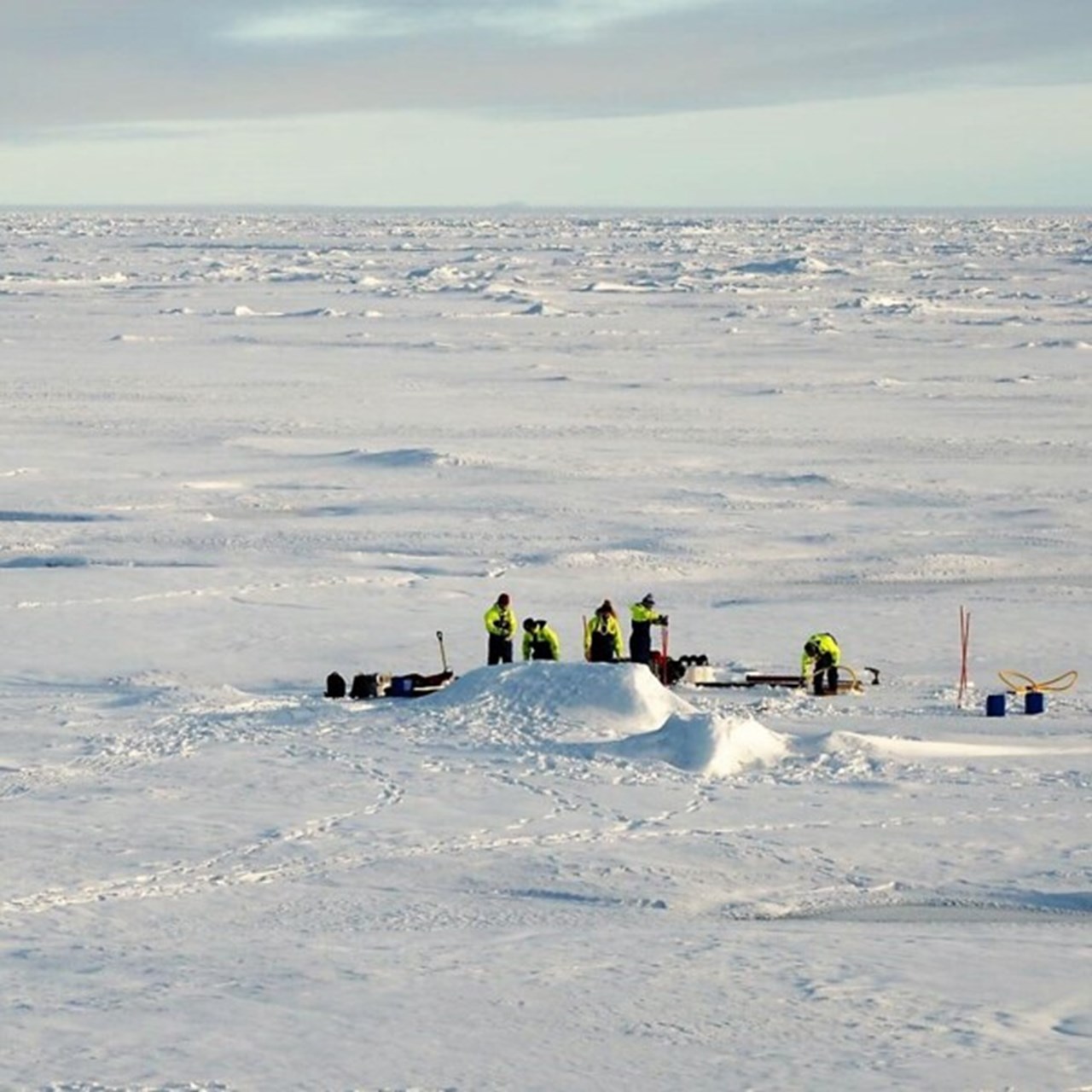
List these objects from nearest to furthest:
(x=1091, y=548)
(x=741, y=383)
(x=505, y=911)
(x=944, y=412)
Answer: (x=505, y=911) → (x=1091, y=548) → (x=944, y=412) → (x=741, y=383)

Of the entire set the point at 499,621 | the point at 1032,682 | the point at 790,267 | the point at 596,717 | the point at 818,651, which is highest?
the point at 499,621

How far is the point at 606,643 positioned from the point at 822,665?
6.21ft

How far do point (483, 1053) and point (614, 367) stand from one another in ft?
131

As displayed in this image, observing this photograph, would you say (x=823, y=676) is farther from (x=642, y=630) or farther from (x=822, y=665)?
(x=642, y=630)

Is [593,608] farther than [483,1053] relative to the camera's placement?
Yes

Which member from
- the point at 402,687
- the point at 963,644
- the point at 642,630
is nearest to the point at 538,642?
the point at 642,630

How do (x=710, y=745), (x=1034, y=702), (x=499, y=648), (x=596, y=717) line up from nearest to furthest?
(x=710, y=745) → (x=596, y=717) → (x=1034, y=702) → (x=499, y=648)

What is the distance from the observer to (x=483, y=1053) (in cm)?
1012

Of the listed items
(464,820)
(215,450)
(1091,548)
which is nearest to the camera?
(464,820)

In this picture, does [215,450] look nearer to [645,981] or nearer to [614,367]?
[614,367]

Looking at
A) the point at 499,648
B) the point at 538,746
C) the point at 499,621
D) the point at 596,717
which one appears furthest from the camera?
the point at 499,648

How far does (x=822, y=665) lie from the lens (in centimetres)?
1888

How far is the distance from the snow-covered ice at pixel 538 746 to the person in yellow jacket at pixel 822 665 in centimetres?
46

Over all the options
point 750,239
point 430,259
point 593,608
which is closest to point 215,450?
point 593,608
